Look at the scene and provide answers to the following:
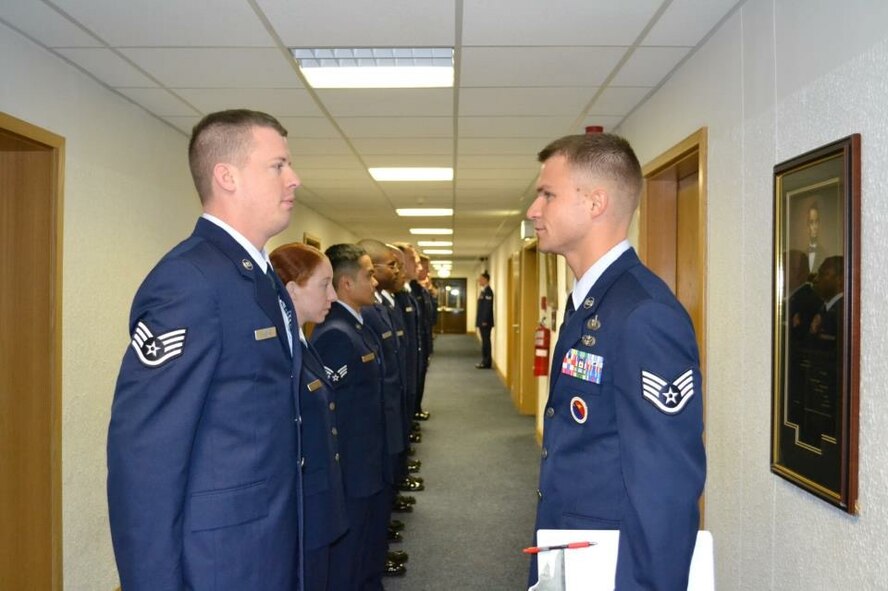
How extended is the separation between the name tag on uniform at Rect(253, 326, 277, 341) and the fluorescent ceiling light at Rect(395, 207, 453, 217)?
21.0 feet

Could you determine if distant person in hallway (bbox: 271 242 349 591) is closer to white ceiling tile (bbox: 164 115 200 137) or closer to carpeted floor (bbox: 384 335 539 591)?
carpeted floor (bbox: 384 335 539 591)

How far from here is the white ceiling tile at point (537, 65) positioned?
2613mm

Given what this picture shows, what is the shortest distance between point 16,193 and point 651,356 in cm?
255

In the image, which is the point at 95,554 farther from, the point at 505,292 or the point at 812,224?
the point at 505,292

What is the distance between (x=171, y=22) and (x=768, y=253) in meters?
2.13

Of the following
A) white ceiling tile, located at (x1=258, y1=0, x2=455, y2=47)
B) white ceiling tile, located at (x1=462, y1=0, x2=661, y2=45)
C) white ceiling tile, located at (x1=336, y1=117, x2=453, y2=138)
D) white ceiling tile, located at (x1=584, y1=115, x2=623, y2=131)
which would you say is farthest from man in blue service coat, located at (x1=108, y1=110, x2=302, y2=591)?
white ceiling tile, located at (x1=584, y1=115, x2=623, y2=131)

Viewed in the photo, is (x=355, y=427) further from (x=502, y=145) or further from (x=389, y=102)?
(x=502, y=145)

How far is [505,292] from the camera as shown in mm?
11586

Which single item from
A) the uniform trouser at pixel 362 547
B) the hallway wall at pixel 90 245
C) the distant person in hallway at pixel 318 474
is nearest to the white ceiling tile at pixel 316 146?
the hallway wall at pixel 90 245

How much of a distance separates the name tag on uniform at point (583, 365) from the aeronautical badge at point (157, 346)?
0.80 meters

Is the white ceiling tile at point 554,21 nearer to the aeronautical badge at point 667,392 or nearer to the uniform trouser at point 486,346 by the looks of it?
the aeronautical badge at point 667,392

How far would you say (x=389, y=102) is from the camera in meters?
3.37

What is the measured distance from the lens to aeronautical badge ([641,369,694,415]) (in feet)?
3.93

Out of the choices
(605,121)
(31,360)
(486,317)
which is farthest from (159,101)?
(486,317)
